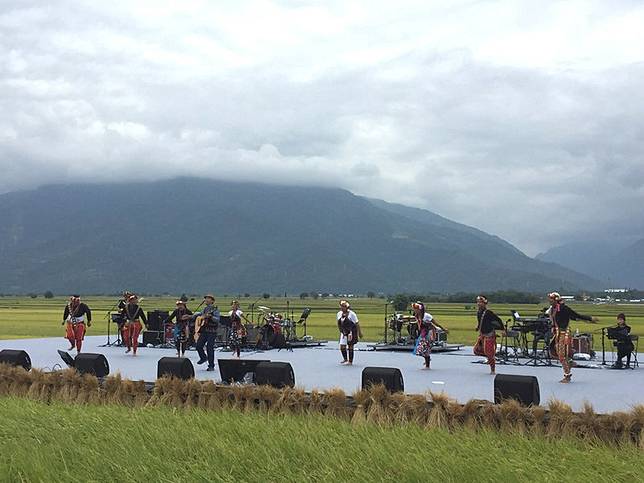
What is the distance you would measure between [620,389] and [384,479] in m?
8.04

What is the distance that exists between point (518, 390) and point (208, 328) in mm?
8217

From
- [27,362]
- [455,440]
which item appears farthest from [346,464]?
[27,362]

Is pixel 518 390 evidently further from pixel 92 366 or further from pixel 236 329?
pixel 236 329

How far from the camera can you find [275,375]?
36.8 ft

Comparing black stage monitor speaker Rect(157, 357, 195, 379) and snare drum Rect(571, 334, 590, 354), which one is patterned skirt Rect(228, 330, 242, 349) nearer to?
black stage monitor speaker Rect(157, 357, 195, 379)

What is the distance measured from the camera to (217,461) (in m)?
6.77

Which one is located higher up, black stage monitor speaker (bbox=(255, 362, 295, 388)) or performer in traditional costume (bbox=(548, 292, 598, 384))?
performer in traditional costume (bbox=(548, 292, 598, 384))

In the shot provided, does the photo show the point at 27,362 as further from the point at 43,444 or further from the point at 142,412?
the point at 43,444

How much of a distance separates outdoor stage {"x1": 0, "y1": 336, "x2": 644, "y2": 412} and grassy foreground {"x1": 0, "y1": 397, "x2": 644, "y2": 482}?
10.6 feet

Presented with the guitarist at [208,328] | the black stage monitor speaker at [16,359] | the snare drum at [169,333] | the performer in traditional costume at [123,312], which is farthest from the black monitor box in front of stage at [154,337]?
the black stage monitor speaker at [16,359]

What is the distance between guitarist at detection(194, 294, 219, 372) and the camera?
15.9m

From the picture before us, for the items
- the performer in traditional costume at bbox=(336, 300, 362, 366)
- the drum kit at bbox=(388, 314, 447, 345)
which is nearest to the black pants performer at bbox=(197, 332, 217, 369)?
the performer in traditional costume at bbox=(336, 300, 362, 366)

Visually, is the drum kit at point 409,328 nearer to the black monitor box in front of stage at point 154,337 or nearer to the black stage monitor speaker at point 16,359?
the black monitor box in front of stage at point 154,337

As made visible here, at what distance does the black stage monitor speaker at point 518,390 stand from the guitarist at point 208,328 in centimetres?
763
